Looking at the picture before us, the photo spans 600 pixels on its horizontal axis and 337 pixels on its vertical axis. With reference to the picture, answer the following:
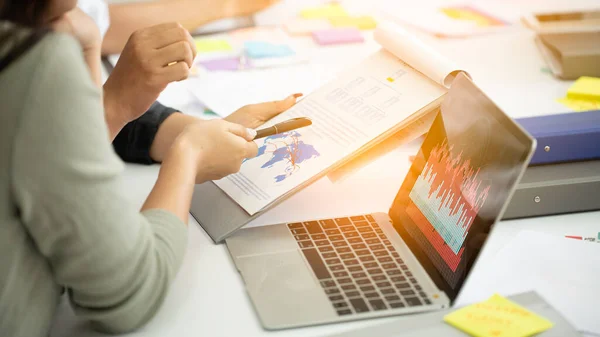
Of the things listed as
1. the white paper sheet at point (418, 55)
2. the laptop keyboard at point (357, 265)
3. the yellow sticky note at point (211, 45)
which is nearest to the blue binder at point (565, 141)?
the white paper sheet at point (418, 55)

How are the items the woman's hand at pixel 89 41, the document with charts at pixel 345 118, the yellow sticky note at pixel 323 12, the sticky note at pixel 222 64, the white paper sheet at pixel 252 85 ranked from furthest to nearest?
the yellow sticky note at pixel 323 12 < the sticky note at pixel 222 64 < the white paper sheet at pixel 252 85 < the woman's hand at pixel 89 41 < the document with charts at pixel 345 118

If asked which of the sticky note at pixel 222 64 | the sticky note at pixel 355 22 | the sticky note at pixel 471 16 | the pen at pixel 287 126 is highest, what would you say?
the pen at pixel 287 126

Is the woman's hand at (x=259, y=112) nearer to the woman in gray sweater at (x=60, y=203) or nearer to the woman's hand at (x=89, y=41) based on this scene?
the woman's hand at (x=89, y=41)

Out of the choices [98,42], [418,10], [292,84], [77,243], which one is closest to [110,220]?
[77,243]

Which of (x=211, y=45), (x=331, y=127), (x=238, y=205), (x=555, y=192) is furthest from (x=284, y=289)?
(x=211, y=45)

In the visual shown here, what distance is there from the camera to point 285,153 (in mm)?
1104

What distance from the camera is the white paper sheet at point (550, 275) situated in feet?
2.84

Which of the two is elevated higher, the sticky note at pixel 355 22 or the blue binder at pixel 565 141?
the blue binder at pixel 565 141

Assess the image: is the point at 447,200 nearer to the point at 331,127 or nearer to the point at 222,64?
the point at 331,127

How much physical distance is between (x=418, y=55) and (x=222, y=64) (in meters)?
0.65

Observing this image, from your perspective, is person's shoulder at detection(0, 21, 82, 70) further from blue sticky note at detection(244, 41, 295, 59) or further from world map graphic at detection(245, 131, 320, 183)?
blue sticky note at detection(244, 41, 295, 59)

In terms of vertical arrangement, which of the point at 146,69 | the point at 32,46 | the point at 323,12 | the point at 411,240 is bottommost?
the point at 323,12

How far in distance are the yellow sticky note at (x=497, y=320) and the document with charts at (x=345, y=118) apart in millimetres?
313

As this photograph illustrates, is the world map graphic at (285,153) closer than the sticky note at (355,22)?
Yes
